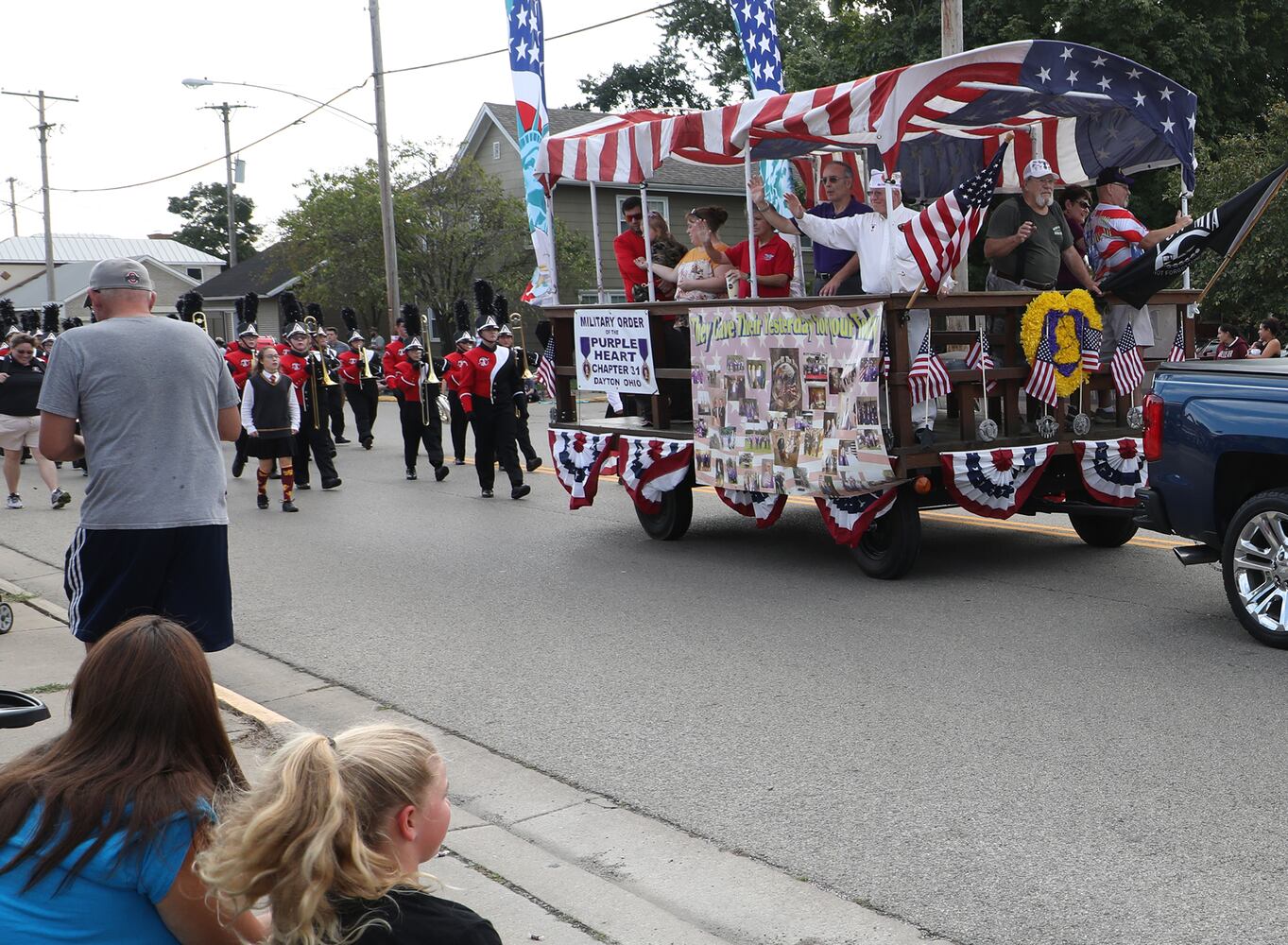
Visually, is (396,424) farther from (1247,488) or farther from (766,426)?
(1247,488)

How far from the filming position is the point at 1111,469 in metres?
9.00

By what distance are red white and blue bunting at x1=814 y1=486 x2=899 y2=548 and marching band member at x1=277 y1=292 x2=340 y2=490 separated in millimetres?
8058

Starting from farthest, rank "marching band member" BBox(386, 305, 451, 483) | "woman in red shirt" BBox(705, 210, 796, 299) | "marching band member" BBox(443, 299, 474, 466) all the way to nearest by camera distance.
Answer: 1. "marching band member" BBox(386, 305, 451, 483)
2. "marching band member" BBox(443, 299, 474, 466)
3. "woman in red shirt" BBox(705, 210, 796, 299)

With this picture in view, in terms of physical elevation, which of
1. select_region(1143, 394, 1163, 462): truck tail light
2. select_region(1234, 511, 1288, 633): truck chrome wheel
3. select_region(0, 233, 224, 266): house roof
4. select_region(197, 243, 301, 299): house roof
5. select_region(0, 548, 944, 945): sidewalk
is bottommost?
select_region(0, 548, 944, 945): sidewalk

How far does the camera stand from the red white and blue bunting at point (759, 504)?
978 cm

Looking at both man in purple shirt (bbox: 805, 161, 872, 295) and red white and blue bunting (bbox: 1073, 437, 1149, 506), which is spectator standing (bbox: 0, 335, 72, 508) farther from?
red white and blue bunting (bbox: 1073, 437, 1149, 506)

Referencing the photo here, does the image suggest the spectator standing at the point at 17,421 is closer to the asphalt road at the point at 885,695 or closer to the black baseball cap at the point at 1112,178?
the asphalt road at the point at 885,695

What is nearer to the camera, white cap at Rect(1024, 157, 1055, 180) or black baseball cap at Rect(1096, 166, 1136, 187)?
white cap at Rect(1024, 157, 1055, 180)

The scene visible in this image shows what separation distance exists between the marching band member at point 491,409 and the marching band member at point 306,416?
2.11m

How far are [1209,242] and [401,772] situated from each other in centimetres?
762

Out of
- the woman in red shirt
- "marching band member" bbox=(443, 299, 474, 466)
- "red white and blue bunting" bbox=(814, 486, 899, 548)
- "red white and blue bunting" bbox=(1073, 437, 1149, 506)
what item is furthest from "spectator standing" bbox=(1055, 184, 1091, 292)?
"marching band member" bbox=(443, 299, 474, 466)

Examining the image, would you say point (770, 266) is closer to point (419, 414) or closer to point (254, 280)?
point (419, 414)

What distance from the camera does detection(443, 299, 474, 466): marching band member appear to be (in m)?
15.2

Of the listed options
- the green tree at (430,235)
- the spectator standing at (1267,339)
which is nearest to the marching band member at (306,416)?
the spectator standing at (1267,339)
